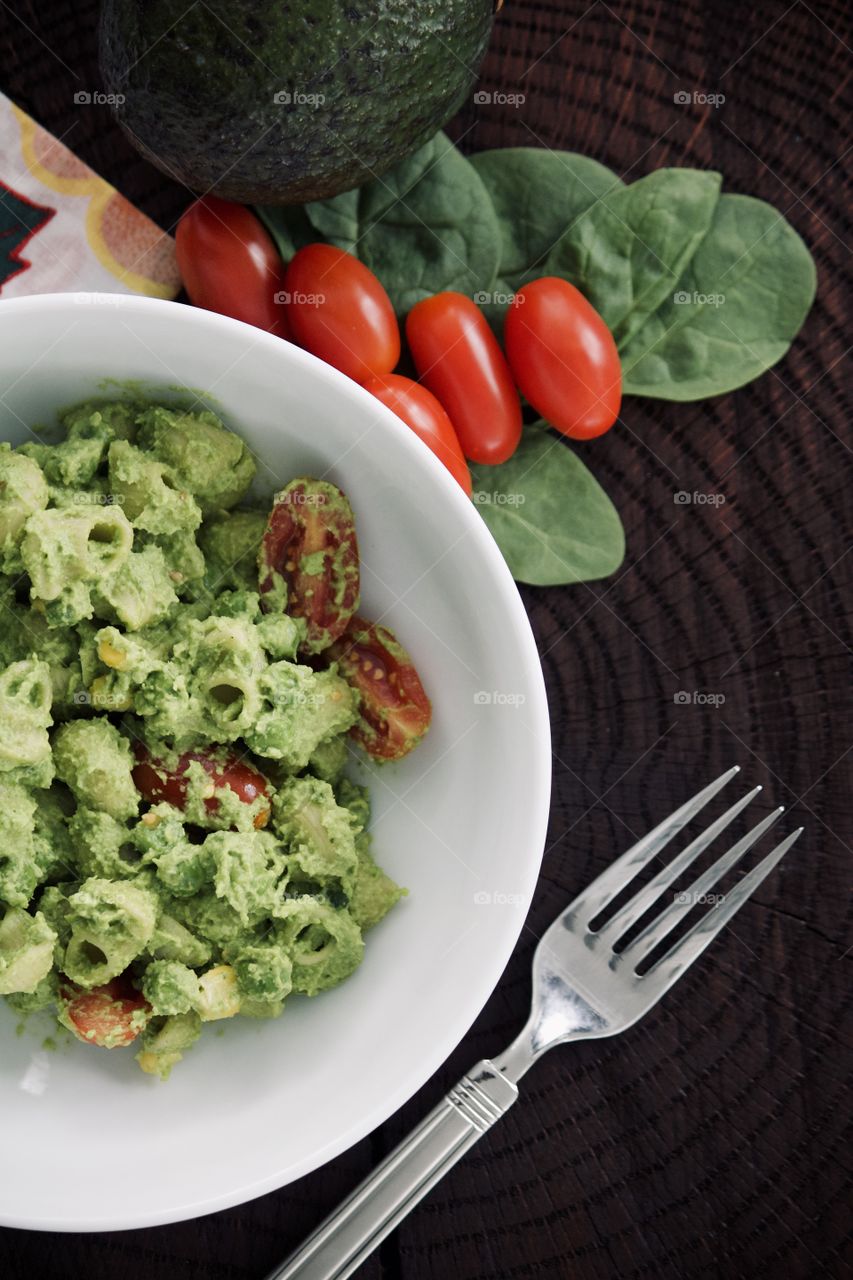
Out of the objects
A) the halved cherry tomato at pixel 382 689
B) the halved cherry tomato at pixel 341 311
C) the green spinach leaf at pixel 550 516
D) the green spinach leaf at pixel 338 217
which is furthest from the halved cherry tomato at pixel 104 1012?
the green spinach leaf at pixel 338 217

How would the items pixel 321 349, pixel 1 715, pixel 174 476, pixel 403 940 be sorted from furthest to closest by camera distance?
pixel 321 349, pixel 403 940, pixel 174 476, pixel 1 715

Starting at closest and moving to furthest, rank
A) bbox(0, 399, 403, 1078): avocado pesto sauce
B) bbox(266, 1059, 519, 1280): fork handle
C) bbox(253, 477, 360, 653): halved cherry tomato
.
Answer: bbox(0, 399, 403, 1078): avocado pesto sauce < bbox(253, 477, 360, 653): halved cherry tomato < bbox(266, 1059, 519, 1280): fork handle

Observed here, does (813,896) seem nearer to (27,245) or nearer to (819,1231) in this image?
(819,1231)

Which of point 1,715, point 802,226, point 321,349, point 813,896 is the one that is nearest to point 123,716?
point 1,715

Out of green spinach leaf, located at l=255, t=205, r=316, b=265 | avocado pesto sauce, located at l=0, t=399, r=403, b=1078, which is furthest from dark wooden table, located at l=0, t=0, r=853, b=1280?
avocado pesto sauce, located at l=0, t=399, r=403, b=1078

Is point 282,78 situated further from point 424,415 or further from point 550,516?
point 550,516

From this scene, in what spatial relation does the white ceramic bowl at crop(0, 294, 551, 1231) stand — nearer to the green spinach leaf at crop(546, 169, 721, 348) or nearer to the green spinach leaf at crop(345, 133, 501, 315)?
the green spinach leaf at crop(345, 133, 501, 315)
